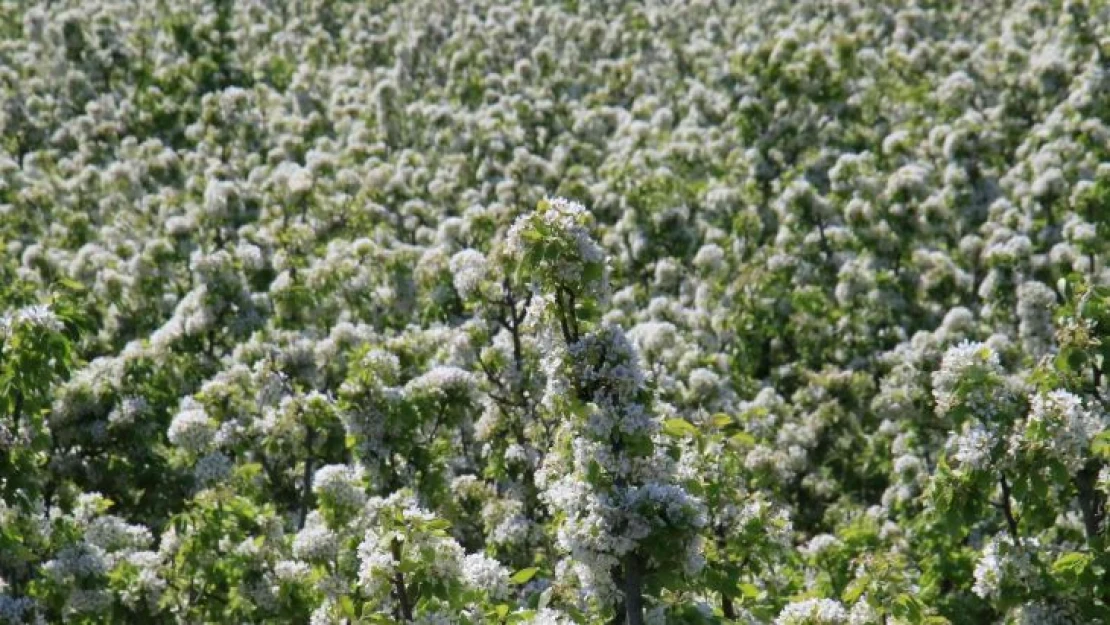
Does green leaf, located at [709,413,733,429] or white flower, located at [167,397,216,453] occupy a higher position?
green leaf, located at [709,413,733,429]

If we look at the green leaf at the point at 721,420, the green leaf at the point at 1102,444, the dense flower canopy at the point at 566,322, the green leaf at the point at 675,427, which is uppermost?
the green leaf at the point at 675,427

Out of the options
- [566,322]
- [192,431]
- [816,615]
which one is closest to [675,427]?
[566,322]

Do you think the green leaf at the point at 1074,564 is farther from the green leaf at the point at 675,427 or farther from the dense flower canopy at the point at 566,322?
the green leaf at the point at 675,427

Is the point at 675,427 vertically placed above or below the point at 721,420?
above

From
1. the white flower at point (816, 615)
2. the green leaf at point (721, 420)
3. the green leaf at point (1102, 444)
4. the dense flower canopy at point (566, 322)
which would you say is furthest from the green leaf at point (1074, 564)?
the green leaf at point (721, 420)

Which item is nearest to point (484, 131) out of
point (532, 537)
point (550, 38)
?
point (550, 38)

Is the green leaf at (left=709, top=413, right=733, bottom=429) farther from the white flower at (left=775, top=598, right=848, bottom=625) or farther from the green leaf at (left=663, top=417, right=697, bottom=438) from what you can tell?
the white flower at (left=775, top=598, right=848, bottom=625)

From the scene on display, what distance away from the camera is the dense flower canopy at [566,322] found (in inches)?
364

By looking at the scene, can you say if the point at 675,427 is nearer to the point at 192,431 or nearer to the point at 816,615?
the point at 816,615

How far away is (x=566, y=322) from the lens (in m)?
8.73

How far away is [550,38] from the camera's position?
1752 inches

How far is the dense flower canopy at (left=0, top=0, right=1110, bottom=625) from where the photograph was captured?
9.26 m

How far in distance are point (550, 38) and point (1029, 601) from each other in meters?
37.7

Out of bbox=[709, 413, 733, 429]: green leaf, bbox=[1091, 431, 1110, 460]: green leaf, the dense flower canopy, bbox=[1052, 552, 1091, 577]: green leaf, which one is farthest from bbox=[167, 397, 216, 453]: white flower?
bbox=[1091, 431, 1110, 460]: green leaf
